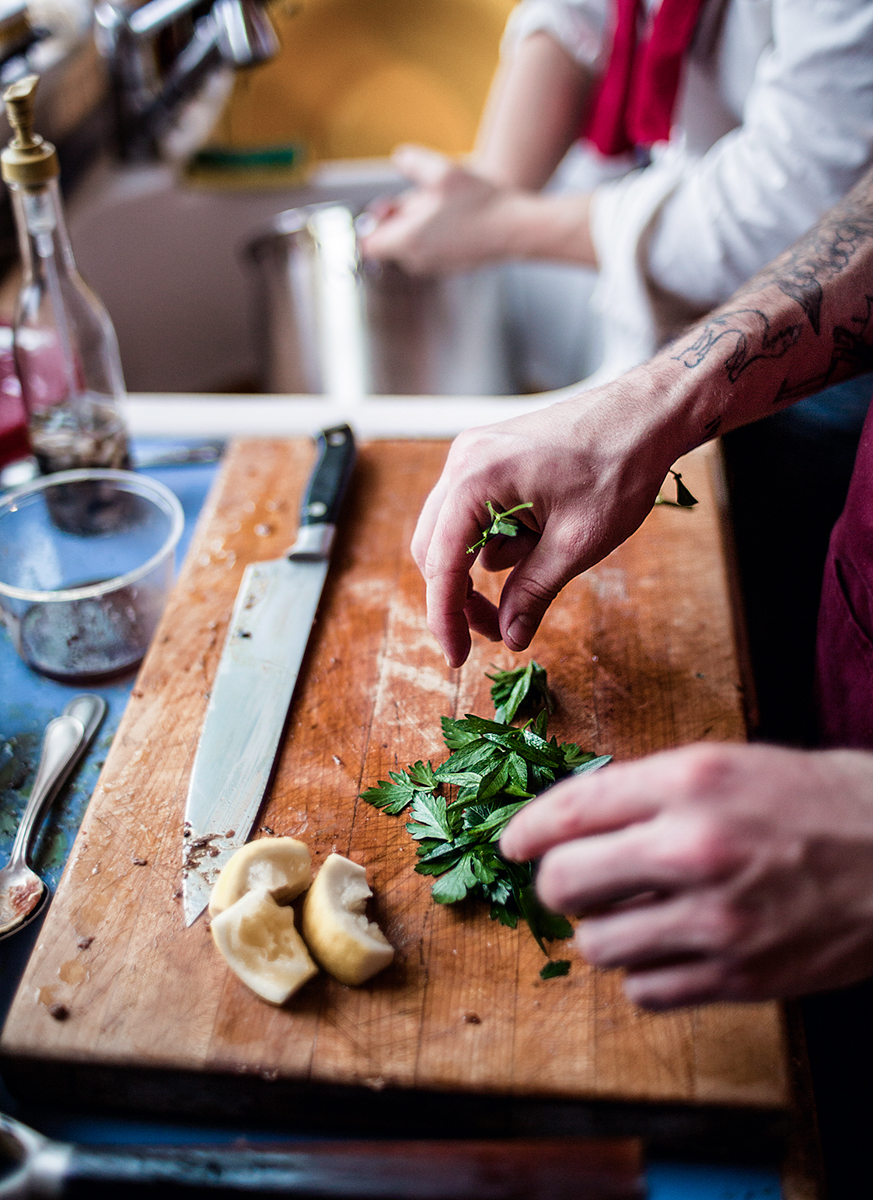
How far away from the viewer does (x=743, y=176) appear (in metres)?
1.54

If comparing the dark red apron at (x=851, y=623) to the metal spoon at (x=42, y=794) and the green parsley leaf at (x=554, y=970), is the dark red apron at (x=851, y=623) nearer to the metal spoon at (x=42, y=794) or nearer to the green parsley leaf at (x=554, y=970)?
the green parsley leaf at (x=554, y=970)

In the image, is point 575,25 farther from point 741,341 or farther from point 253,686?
point 253,686

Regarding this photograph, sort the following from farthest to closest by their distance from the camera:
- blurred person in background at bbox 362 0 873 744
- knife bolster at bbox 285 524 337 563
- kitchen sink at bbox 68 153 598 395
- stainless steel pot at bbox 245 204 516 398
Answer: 1. kitchen sink at bbox 68 153 598 395
2. stainless steel pot at bbox 245 204 516 398
3. blurred person in background at bbox 362 0 873 744
4. knife bolster at bbox 285 524 337 563

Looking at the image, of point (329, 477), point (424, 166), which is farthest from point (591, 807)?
point (424, 166)

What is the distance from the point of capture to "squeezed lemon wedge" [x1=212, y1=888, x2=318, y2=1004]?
0.80 metres

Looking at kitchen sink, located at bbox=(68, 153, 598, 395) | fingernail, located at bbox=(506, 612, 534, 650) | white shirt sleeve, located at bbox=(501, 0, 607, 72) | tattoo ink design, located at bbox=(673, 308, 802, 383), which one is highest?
white shirt sleeve, located at bbox=(501, 0, 607, 72)

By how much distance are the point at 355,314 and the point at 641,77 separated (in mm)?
755

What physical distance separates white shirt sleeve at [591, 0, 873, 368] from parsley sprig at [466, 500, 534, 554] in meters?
0.90

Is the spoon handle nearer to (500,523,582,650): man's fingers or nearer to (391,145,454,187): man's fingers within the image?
(500,523,582,650): man's fingers

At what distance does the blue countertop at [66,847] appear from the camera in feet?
2.47

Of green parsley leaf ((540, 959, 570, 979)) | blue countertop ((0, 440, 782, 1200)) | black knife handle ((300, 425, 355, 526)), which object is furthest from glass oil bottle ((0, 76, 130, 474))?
green parsley leaf ((540, 959, 570, 979))

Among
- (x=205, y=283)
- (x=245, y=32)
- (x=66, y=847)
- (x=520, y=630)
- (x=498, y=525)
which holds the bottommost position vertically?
(x=205, y=283)

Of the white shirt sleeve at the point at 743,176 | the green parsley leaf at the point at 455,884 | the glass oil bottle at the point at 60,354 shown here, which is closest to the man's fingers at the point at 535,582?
the green parsley leaf at the point at 455,884

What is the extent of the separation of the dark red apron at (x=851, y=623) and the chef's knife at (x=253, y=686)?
62cm
